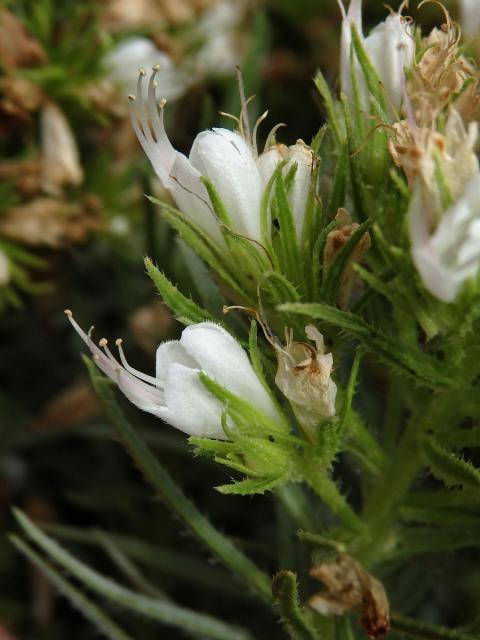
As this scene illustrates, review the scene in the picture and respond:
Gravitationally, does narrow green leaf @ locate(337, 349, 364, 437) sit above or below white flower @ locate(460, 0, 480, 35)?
below

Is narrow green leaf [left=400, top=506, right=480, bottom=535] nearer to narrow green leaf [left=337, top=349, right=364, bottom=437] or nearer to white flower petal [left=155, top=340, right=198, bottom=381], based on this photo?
narrow green leaf [left=337, top=349, right=364, bottom=437]

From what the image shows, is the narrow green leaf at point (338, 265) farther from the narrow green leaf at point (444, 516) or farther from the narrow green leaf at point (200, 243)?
the narrow green leaf at point (444, 516)

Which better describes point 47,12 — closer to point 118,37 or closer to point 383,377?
point 118,37

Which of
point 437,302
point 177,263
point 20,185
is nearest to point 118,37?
point 20,185

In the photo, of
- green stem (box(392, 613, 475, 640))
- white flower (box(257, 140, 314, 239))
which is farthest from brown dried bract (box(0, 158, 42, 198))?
green stem (box(392, 613, 475, 640))

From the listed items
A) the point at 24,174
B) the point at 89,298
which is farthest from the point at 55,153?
the point at 89,298
